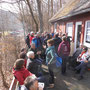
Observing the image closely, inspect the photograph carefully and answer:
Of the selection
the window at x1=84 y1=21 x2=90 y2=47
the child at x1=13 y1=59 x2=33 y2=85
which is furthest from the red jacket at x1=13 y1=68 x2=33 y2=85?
the window at x1=84 y1=21 x2=90 y2=47

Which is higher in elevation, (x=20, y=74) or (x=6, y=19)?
(x=6, y=19)

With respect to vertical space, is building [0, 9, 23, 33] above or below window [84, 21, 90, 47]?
above

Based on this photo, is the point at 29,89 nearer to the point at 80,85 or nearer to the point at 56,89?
the point at 56,89

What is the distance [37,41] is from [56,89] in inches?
108

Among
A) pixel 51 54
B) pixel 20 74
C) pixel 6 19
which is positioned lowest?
pixel 20 74

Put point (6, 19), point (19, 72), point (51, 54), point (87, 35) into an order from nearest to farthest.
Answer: point (19, 72), point (51, 54), point (87, 35), point (6, 19)

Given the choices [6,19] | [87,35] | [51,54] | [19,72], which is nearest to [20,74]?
[19,72]

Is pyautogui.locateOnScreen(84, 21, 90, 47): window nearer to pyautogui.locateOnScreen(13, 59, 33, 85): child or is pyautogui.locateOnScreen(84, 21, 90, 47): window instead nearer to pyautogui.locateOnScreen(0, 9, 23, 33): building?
pyautogui.locateOnScreen(13, 59, 33, 85): child

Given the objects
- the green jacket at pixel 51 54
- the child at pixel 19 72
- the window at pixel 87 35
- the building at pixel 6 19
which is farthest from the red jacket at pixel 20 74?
the building at pixel 6 19

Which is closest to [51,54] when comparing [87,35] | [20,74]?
[20,74]

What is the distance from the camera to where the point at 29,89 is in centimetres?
166

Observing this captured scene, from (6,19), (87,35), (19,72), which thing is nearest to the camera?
(19,72)

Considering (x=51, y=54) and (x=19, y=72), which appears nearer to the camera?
(x=19, y=72)

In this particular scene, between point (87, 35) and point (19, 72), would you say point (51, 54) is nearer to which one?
point (19, 72)
